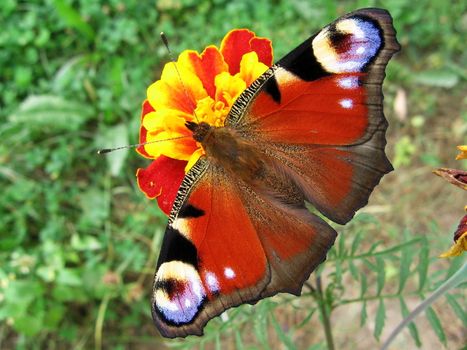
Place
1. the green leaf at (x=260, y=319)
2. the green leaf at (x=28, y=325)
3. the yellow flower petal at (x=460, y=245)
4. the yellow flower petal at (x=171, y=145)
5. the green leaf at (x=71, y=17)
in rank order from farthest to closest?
the green leaf at (x=71, y=17)
the green leaf at (x=28, y=325)
the green leaf at (x=260, y=319)
the yellow flower petal at (x=171, y=145)
the yellow flower petal at (x=460, y=245)

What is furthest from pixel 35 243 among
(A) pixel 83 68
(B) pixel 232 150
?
(B) pixel 232 150

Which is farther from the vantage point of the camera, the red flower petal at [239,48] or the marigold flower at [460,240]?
the red flower petal at [239,48]

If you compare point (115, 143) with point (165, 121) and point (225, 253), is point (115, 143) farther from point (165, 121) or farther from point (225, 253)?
point (225, 253)

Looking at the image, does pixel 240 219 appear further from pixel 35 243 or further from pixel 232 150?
pixel 35 243

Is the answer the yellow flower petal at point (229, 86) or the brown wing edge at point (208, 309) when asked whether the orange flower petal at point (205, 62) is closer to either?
the yellow flower petal at point (229, 86)

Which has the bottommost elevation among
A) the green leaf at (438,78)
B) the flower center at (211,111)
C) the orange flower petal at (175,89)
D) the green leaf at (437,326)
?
the green leaf at (438,78)

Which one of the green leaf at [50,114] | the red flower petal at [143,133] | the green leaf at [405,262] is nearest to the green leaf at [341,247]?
the green leaf at [405,262]

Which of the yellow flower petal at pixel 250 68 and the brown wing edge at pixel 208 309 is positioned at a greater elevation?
the yellow flower petal at pixel 250 68

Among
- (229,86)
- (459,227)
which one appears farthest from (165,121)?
(459,227)

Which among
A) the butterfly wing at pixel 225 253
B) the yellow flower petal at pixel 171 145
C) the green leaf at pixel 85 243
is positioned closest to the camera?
the butterfly wing at pixel 225 253
